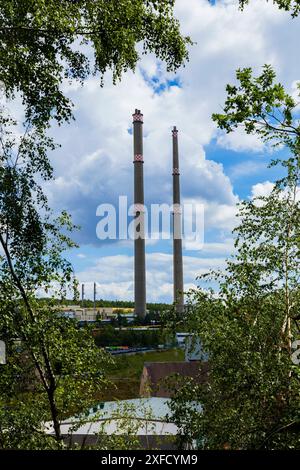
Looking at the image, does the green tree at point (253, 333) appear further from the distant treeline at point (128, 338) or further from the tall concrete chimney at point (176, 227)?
the tall concrete chimney at point (176, 227)

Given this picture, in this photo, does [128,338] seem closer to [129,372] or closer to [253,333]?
[129,372]

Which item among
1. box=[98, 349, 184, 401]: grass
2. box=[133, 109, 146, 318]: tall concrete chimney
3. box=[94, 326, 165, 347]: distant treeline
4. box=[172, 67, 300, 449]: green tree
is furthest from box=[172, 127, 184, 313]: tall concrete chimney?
box=[172, 67, 300, 449]: green tree

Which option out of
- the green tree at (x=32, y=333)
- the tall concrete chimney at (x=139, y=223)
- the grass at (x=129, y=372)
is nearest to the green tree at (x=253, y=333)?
the green tree at (x=32, y=333)

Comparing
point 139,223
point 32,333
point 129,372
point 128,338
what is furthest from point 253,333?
point 139,223

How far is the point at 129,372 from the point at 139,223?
24.0 meters

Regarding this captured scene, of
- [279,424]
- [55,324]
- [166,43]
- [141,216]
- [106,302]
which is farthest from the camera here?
[106,302]

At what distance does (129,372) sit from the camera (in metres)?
37.6

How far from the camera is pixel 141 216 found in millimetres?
58844

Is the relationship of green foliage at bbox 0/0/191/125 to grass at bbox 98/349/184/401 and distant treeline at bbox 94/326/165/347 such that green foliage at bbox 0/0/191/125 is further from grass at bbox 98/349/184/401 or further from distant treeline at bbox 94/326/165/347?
distant treeline at bbox 94/326/165/347

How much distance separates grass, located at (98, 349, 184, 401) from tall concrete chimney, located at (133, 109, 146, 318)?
506 inches
